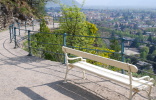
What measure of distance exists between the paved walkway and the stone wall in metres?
13.1

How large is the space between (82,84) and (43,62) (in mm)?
2831

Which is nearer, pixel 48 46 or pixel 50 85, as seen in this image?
pixel 50 85

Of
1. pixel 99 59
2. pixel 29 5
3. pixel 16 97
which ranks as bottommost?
pixel 16 97

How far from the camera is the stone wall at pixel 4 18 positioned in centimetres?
2031

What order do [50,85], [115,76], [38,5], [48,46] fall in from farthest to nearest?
[38,5]
[48,46]
[50,85]
[115,76]

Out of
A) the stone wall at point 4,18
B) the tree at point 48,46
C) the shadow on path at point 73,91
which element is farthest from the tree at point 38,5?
the shadow on path at point 73,91

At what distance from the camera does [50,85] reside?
596cm

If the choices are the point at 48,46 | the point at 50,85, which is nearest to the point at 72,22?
the point at 48,46

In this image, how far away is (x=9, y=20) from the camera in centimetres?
2125

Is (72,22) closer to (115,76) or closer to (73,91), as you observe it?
(73,91)

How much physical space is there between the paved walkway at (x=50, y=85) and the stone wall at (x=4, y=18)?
1309 centimetres

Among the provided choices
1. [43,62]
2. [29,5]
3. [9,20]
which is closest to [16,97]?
[43,62]

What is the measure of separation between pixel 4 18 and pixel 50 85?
16.2 metres

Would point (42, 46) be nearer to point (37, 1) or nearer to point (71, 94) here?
point (71, 94)
